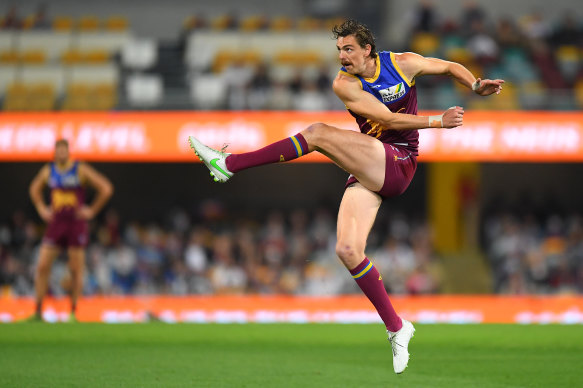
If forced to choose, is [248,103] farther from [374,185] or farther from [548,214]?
[374,185]

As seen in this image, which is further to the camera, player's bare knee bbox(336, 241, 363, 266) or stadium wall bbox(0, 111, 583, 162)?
stadium wall bbox(0, 111, 583, 162)

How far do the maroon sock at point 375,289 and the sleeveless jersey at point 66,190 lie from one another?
470 cm

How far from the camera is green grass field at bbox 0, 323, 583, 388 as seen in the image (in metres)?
5.09

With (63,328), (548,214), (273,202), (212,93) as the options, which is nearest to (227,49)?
(212,93)

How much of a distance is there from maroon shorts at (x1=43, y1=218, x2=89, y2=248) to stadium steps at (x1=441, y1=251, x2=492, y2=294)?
8.37 meters

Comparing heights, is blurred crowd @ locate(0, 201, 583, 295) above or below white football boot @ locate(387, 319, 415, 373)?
above

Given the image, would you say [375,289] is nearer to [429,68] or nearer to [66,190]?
[429,68]

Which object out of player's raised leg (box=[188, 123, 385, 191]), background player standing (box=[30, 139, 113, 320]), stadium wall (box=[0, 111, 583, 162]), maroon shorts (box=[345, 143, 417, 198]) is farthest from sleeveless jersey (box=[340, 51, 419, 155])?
stadium wall (box=[0, 111, 583, 162])

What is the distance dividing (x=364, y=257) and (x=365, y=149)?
0.66 meters

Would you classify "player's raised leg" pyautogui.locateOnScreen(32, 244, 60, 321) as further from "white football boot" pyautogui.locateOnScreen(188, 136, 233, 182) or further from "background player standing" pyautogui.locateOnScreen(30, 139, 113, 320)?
"white football boot" pyautogui.locateOnScreen(188, 136, 233, 182)

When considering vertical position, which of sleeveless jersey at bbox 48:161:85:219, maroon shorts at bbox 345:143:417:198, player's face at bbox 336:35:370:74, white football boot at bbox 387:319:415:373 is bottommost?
white football boot at bbox 387:319:415:373

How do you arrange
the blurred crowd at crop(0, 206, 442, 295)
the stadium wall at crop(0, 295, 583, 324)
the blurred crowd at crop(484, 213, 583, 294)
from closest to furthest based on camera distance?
the stadium wall at crop(0, 295, 583, 324), the blurred crowd at crop(0, 206, 442, 295), the blurred crowd at crop(484, 213, 583, 294)

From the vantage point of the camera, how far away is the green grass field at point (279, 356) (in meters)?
5.09

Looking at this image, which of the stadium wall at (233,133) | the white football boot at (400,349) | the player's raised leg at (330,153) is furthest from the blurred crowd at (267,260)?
the player's raised leg at (330,153)
